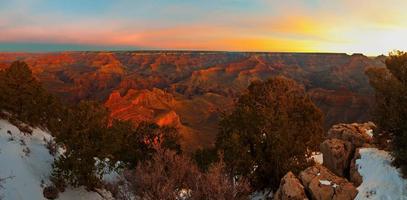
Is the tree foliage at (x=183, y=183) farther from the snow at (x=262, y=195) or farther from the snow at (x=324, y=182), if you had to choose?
the snow at (x=262, y=195)

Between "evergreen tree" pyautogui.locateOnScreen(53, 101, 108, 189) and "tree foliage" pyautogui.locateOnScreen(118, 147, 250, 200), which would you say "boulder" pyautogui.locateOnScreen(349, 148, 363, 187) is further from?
"evergreen tree" pyautogui.locateOnScreen(53, 101, 108, 189)

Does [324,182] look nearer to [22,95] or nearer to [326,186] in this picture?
[326,186]

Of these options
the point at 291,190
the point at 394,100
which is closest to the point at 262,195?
the point at 291,190

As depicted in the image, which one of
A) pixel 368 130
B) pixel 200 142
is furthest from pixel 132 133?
pixel 200 142

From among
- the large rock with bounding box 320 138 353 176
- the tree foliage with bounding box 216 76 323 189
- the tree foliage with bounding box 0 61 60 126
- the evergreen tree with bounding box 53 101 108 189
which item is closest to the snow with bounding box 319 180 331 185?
the large rock with bounding box 320 138 353 176

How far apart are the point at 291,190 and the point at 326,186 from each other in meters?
2.42

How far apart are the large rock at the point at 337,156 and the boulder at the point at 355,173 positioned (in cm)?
117

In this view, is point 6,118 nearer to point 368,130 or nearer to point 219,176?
point 219,176

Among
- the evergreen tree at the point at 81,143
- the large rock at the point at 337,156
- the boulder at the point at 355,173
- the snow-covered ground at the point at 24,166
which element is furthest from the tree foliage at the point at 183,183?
the large rock at the point at 337,156

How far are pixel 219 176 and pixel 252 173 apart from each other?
633 inches

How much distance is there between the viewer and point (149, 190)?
2633cm

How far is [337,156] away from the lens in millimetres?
35344

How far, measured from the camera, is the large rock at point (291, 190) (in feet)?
98.7

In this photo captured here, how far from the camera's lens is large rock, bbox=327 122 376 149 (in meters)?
37.5
